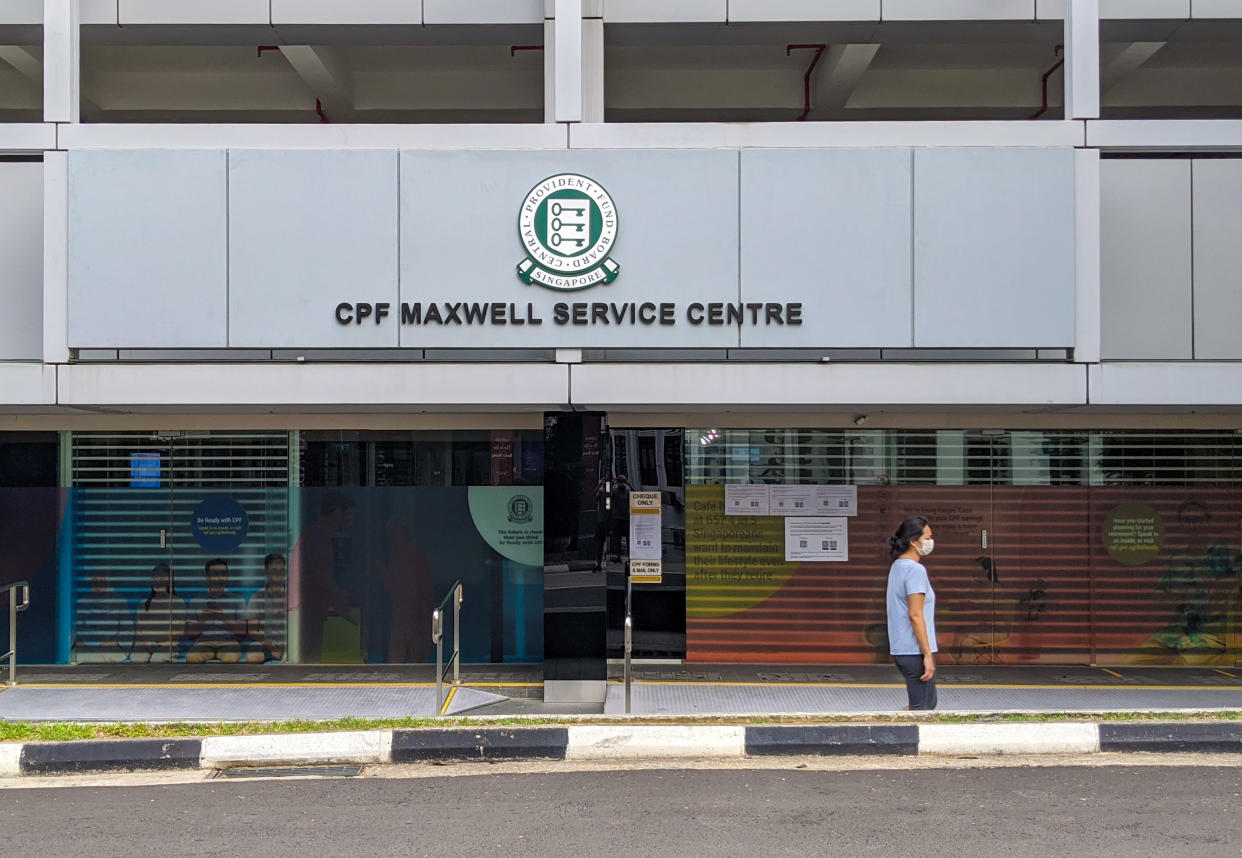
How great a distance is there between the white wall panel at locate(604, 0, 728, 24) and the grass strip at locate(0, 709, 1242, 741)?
20.9 feet

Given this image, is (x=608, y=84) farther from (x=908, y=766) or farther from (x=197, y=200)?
(x=908, y=766)

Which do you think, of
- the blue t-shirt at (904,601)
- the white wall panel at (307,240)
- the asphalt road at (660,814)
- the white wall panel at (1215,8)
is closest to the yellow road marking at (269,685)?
the asphalt road at (660,814)

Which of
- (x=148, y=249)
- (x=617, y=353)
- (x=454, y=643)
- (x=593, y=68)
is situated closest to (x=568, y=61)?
(x=593, y=68)

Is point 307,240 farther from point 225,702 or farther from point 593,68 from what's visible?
point 225,702

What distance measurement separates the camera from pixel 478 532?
11.8 metres

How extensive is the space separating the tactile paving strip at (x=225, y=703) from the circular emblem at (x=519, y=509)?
2.18 metres

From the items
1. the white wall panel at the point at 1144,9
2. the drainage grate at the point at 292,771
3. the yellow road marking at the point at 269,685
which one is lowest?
the yellow road marking at the point at 269,685

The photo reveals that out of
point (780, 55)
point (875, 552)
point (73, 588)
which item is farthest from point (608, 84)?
point (73, 588)

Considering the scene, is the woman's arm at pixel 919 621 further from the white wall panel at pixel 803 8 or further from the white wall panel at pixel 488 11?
the white wall panel at pixel 488 11

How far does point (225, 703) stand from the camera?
31.6 ft

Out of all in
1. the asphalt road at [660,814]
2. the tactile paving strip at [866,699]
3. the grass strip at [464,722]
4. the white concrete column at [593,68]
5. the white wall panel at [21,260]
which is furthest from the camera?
the white concrete column at [593,68]

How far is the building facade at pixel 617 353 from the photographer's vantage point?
30.8ft

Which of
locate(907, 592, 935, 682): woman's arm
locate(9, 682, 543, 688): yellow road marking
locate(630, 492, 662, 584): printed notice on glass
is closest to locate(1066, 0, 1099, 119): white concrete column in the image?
locate(907, 592, 935, 682): woman's arm

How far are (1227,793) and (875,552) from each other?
5.09 meters
